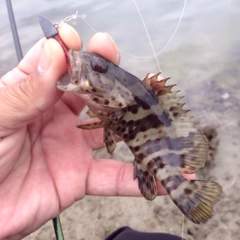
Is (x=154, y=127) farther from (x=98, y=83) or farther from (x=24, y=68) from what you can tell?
(x=24, y=68)

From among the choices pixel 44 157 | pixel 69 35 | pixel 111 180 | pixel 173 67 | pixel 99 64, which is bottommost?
pixel 173 67

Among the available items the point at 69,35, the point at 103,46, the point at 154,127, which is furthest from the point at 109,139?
the point at 69,35

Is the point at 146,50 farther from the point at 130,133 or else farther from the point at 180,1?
the point at 130,133

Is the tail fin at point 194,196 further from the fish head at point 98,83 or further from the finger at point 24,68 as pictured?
the finger at point 24,68

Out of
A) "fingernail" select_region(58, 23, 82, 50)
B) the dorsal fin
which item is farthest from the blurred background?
"fingernail" select_region(58, 23, 82, 50)

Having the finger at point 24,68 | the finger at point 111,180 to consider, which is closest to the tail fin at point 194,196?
the finger at point 111,180

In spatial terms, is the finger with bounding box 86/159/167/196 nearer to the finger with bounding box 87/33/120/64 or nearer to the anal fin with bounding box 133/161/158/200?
the anal fin with bounding box 133/161/158/200

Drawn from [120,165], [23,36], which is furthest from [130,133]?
[23,36]
